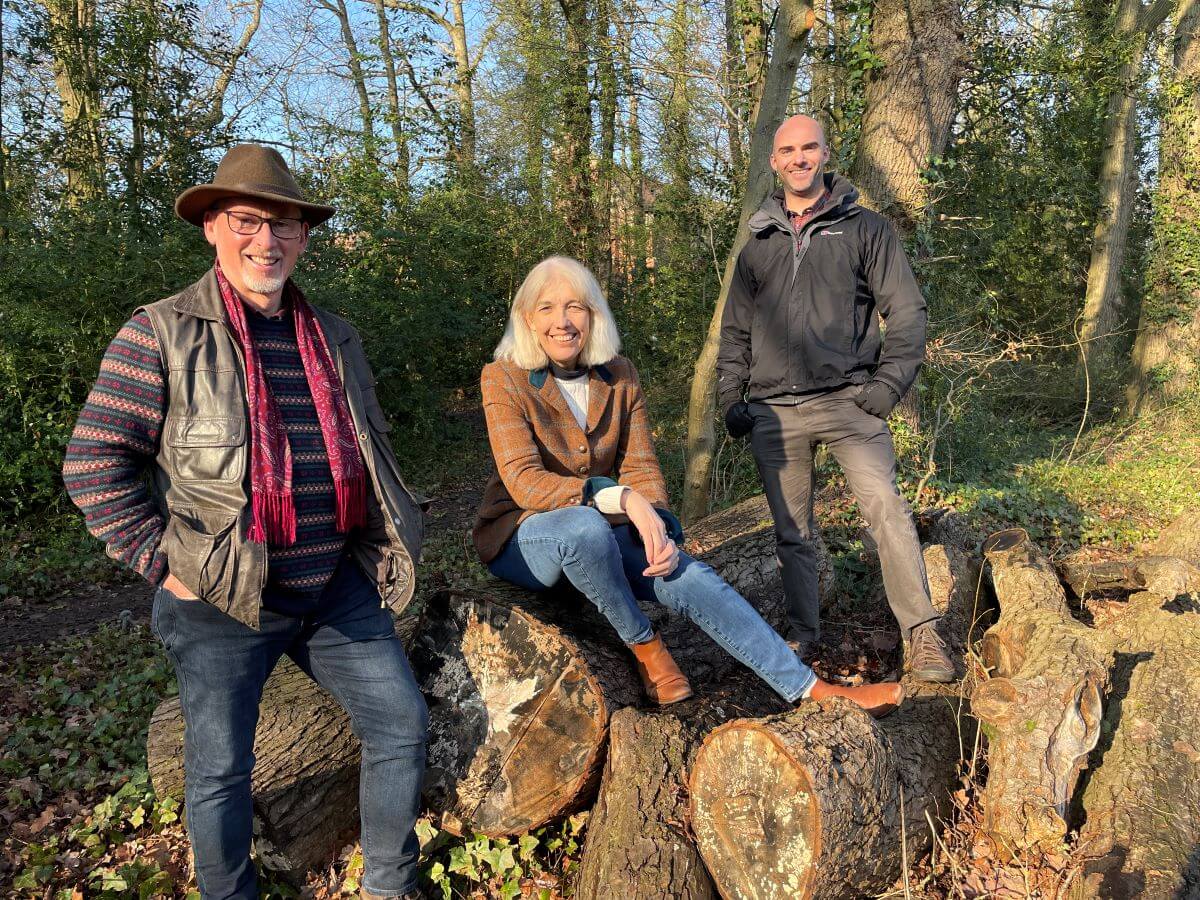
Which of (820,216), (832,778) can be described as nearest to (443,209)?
(820,216)

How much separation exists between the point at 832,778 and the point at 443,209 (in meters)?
11.1

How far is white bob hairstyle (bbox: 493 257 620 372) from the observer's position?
132 inches

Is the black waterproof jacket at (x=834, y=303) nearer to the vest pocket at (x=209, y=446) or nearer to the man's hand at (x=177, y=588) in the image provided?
the vest pocket at (x=209, y=446)

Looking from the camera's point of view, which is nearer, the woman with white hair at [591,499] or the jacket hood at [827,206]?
the woman with white hair at [591,499]

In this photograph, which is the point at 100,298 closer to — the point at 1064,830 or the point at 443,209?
the point at 443,209

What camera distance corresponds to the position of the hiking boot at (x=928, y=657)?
11.4 ft

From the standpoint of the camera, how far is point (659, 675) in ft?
10.2

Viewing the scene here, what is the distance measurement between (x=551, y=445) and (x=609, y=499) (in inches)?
14.0

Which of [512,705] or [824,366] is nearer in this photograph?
[512,705]

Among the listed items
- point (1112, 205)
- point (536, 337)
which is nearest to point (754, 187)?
point (536, 337)

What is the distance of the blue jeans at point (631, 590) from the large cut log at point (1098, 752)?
0.71m

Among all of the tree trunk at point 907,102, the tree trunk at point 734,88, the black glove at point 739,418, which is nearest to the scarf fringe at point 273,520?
the black glove at point 739,418

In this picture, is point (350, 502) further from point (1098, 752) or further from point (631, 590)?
point (1098, 752)

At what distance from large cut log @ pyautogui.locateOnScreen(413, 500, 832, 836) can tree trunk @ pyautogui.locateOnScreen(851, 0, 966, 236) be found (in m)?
5.34
